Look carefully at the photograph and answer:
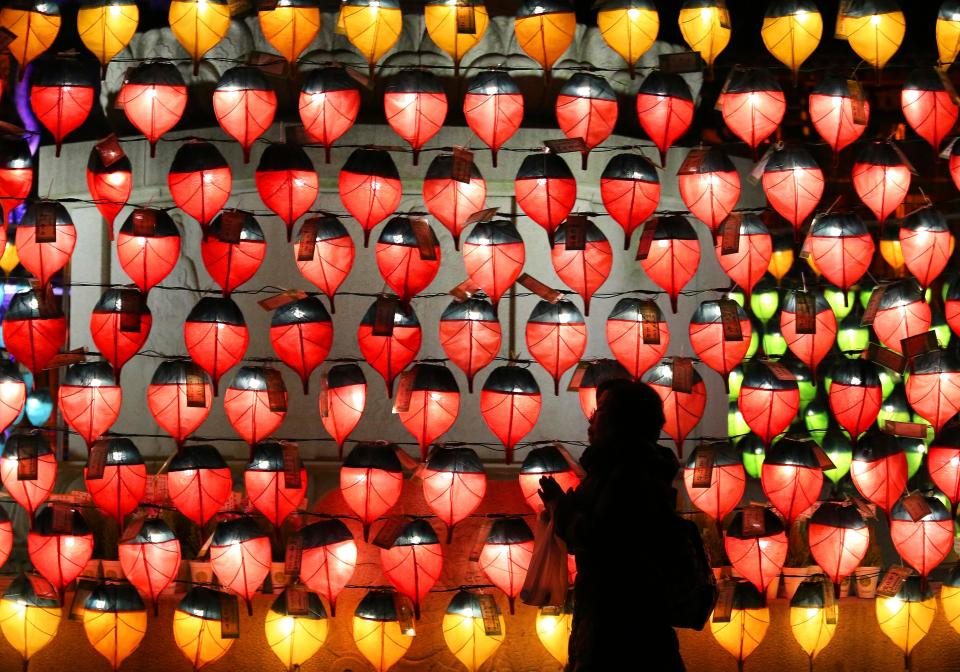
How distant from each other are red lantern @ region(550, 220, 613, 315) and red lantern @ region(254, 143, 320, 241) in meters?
1.40

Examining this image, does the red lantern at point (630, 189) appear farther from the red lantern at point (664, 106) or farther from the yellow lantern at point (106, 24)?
the yellow lantern at point (106, 24)

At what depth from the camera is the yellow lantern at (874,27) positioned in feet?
24.7

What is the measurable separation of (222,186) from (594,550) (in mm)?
3679

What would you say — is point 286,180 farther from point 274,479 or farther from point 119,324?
point 274,479

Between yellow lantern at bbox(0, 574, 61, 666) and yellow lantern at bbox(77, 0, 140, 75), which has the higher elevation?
yellow lantern at bbox(77, 0, 140, 75)

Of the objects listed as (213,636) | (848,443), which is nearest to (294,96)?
(213,636)

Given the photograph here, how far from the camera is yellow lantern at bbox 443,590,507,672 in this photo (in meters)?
7.02

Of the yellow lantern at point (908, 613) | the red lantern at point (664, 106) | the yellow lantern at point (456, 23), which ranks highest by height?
the yellow lantern at point (456, 23)

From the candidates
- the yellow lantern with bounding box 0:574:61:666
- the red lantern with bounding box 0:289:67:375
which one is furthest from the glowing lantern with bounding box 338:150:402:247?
the yellow lantern with bounding box 0:574:61:666

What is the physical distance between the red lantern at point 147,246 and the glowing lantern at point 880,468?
13.3 feet

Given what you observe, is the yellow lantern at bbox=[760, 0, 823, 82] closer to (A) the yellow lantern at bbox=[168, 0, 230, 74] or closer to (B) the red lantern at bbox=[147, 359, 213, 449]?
(A) the yellow lantern at bbox=[168, 0, 230, 74]

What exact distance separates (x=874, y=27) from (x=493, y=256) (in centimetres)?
268

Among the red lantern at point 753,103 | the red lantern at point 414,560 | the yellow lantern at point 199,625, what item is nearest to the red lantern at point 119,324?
the yellow lantern at point 199,625

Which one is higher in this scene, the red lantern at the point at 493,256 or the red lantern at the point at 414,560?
the red lantern at the point at 493,256
